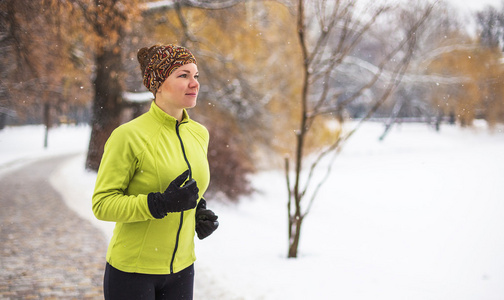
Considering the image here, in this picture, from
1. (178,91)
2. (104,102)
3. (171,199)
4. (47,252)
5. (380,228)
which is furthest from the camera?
(104,102)

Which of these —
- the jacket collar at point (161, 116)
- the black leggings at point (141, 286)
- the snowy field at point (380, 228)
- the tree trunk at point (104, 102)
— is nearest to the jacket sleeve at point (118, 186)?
the jacket collar at point (161, 116)

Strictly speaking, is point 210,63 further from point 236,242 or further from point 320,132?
point 236,242

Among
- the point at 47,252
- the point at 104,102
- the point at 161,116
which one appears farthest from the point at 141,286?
the point at 104,102

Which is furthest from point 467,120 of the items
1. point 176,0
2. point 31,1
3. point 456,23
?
point 31,1

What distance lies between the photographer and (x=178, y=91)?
188 cm

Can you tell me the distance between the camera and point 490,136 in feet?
27.6

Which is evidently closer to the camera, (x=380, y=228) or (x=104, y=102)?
(x=380, y=228)

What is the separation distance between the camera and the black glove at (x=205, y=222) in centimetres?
206

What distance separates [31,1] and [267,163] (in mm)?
10912

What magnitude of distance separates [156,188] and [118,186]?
16 centimetres

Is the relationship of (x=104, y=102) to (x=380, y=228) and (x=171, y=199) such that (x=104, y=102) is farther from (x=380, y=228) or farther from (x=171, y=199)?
(x=171, y=199)

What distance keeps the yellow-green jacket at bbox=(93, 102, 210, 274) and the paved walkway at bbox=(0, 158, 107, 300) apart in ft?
9.33

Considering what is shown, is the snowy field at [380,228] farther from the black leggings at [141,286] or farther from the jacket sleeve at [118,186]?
the jacket sleeve at [118,186]

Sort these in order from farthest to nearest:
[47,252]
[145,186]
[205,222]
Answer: [47,252] < [205,222] < [145,186]
